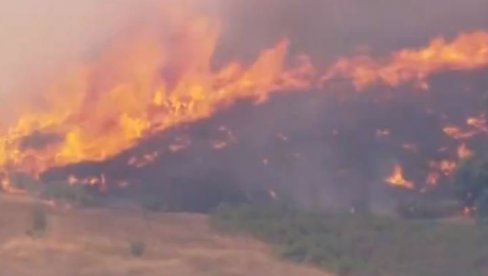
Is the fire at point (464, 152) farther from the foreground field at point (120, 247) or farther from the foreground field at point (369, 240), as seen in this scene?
the foreground field at point (120, 247)

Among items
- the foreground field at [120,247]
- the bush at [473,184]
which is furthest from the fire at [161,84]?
the foreground field at [120,247]

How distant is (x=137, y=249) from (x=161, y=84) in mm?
6511

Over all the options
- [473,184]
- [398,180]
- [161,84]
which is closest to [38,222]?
[161,84]

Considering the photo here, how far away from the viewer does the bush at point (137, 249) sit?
29.8 meters

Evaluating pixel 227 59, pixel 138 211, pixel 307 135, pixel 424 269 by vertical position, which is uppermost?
pixel 227 59

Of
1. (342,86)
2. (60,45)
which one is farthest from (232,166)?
(60,45)

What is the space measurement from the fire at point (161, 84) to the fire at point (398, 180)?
0.03 m

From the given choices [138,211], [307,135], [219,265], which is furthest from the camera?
[307,135]

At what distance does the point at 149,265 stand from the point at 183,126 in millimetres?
6068

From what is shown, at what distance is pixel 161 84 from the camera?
114 ft

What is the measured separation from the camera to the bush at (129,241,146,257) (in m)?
29.8

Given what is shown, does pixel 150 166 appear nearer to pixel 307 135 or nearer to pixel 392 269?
pixel 307 135

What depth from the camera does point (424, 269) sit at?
96.9ft

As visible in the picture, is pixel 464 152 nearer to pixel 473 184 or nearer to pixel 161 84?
pixel 473 184
